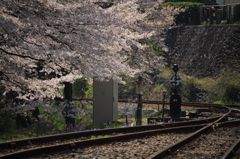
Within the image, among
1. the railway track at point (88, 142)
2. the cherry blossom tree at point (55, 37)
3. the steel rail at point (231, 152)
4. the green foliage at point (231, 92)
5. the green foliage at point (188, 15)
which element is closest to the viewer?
the steel rail at point (231, 152)

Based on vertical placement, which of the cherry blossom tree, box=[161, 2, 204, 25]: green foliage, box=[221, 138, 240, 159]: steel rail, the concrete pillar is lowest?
box=[221, 138, 240, 159]: steel rail

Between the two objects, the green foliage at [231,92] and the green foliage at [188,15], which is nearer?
the green foliage at [231,92]

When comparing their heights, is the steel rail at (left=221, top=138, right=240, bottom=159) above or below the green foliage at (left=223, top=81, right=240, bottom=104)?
below

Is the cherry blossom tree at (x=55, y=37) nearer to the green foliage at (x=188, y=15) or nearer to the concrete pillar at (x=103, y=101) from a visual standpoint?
the concrete pillar at (x=103, y=101)

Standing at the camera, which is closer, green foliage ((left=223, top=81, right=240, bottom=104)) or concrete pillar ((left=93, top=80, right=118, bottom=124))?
concrete pillar ((left=93, top=80, right=118, bottom=124))

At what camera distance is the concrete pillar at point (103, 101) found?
16.7 metres

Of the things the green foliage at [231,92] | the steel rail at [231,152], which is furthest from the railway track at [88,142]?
the green foliage at [231,92]

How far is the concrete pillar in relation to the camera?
16.7m

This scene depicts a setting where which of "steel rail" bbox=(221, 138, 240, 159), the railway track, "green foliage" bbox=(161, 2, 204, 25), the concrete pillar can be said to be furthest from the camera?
"green foliage" bbox=(161, 2, 204, 25)

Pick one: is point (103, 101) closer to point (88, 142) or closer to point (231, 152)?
point (88, 142)

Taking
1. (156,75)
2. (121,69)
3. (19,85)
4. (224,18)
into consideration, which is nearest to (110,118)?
(121,69)

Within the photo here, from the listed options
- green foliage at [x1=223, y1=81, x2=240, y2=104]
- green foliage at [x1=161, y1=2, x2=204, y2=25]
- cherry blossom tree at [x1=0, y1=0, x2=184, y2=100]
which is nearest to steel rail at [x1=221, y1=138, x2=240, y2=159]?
cherry blossom tree at [x1=0, y1=0, x2=184, y2=100]

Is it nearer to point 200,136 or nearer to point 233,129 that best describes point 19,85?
point 200,136

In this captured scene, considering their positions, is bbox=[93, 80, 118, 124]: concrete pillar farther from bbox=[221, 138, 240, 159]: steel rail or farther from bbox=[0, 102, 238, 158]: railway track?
bbox=[221, 138, 240, 159]: steel rail
